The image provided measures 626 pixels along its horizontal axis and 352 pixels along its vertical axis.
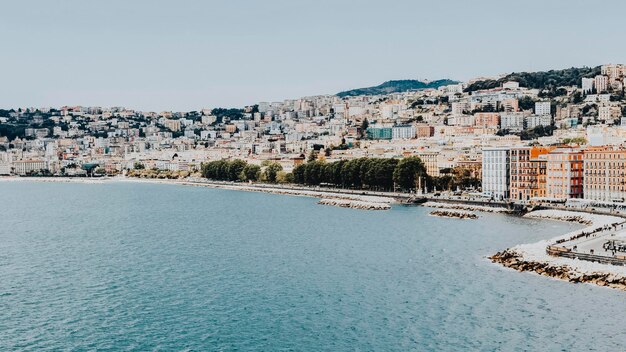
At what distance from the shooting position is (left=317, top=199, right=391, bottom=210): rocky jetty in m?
38.2

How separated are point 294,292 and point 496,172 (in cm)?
2277

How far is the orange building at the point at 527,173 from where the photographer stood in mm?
36375

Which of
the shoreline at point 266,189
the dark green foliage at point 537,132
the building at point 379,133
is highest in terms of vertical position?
the building at point 379,133

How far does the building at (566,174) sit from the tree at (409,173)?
9.64 metres

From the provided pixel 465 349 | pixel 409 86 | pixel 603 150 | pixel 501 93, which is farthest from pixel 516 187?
pixel 409 86

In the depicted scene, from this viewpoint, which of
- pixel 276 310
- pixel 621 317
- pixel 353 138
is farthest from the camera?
pixel 353 138

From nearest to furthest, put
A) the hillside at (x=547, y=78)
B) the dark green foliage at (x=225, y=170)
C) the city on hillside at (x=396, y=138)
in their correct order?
the city on hillside at (x=396, y=138)
the dark green foliage at (x=225, y=170)
the hillside at (x=547, y=78)

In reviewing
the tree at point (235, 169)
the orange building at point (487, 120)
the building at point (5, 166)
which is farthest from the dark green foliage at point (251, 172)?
the building at point (5, 166)

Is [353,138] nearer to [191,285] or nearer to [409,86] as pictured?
[191,285]

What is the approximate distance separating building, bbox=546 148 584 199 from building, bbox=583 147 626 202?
457 millimetres

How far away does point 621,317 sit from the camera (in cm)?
1535

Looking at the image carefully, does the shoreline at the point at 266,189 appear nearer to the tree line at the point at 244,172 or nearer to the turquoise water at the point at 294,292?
the tree line at the point at 244,172

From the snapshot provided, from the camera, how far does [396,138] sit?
3511 inches

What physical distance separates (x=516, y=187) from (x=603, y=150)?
15.2 ft
